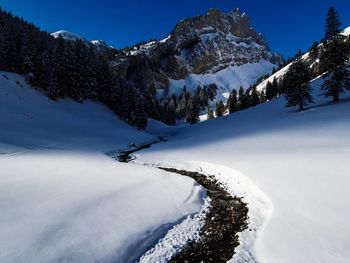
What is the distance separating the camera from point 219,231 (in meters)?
11.1

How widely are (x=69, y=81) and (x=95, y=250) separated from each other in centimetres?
5581

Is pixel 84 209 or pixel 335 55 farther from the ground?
pixel 335 55

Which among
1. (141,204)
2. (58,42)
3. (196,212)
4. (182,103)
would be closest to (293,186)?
(196,212)

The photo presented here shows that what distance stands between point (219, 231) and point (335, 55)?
3855 centimetres

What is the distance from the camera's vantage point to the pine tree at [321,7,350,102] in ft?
129

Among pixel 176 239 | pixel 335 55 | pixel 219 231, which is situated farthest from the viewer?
pixel 335 55

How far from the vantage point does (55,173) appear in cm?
1644

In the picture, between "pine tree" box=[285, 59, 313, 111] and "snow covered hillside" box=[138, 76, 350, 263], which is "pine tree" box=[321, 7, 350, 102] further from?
"snow covered hillside" box=[138, 76, 350, 263]

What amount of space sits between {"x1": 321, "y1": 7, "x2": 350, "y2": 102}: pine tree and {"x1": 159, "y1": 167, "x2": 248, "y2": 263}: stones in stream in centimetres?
3343

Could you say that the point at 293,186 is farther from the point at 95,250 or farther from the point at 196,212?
the point at 95,250

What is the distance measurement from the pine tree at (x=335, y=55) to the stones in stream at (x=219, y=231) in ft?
110

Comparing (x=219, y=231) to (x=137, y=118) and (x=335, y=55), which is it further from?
(x=137, y=118)

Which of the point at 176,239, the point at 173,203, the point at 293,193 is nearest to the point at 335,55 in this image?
the point at 293,193

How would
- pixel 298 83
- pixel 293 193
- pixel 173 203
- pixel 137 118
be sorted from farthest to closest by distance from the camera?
pixel 137 118 → pixel 298 83 → pixel 173 203 → pixel 293 193
